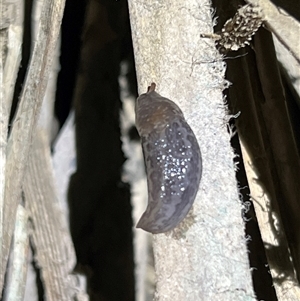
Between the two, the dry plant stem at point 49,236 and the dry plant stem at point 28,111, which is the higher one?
the dry plant stem at point 28,111

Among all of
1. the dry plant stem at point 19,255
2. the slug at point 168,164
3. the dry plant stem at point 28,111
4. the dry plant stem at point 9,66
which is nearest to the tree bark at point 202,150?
the slug at point 168,164

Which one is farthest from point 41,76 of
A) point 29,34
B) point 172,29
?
point 29,34

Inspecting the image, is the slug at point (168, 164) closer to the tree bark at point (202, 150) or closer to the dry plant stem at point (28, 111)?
the tree bark at point (202, 150)

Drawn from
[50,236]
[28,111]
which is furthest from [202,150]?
[50,236]

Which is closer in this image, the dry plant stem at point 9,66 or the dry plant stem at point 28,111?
the dry plant stem at point 28,111

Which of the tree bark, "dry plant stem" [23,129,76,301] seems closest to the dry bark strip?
"dry plant stem" [23,129,76,301]

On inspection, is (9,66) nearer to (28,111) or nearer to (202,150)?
(28,111)
